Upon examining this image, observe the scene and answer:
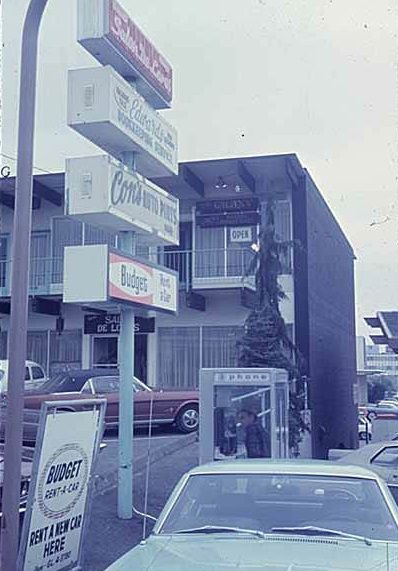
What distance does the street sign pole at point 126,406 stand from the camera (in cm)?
979

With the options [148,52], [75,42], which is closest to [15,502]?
[75,42]

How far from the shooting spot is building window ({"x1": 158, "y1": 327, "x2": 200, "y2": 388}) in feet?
74.9

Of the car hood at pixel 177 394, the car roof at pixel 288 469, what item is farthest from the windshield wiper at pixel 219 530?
the car hood at pixel 177 394

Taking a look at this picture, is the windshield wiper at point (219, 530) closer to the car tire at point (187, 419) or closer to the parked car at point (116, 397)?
the parked car at point (116, 397)

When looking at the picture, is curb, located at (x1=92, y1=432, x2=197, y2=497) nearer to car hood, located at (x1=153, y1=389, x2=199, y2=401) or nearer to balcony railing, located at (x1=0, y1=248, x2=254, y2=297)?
car hood, located at (x1=153, y1=389, x2=199, y2=401)

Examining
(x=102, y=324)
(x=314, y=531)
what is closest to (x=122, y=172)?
(x=314, y=531)

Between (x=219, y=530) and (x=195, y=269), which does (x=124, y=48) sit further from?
(x=195, y=269)

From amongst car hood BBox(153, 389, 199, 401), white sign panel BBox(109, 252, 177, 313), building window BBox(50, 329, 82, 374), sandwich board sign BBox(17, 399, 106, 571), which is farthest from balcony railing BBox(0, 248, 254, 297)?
sandwich board sign BBox(17, 399, 106, 571)

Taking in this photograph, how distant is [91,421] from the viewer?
6652mm

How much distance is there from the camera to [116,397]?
666 inches

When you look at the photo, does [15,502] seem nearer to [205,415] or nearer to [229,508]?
[229,508]

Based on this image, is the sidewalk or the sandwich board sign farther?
the sidewalk

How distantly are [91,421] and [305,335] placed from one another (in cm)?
1526

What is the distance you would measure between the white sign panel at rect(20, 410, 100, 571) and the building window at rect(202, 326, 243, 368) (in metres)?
15.8
